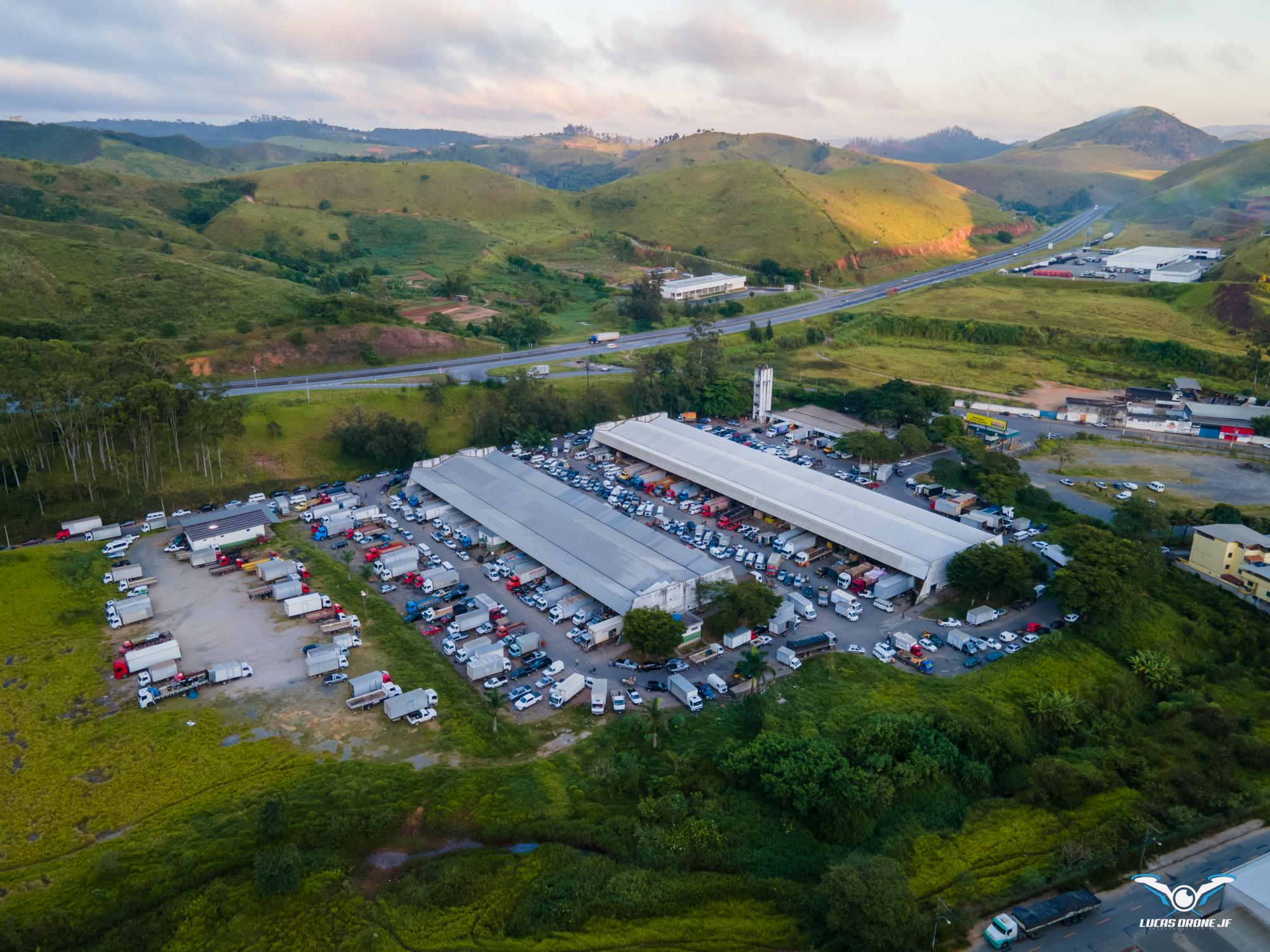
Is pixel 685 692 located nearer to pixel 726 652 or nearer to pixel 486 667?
pixel 726 652

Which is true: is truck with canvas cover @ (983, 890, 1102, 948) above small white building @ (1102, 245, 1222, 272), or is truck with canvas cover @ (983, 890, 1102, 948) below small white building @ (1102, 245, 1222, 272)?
below

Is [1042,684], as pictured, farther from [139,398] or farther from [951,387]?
[139,398]

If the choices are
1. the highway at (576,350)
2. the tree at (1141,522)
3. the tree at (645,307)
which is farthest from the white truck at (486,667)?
the tree at (645,307)

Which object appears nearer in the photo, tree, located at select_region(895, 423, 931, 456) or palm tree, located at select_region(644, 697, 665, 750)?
palm tree, located at select_region(644, 697, 665, 750)

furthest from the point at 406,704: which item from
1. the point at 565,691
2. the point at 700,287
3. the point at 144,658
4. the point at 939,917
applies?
the point at 700,287

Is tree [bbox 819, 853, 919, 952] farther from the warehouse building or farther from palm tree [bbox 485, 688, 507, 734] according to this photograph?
the warehouse building

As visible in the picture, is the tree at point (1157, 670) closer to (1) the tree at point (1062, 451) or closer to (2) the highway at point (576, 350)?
A: (1) the tree at point (1062, 451)

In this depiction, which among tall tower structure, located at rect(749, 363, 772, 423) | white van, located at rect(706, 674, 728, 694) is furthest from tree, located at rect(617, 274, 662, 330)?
white van, located at rect(706, 674, 728, 694)

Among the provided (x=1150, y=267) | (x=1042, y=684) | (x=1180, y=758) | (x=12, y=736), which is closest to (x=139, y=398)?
(x=12, y=736)
